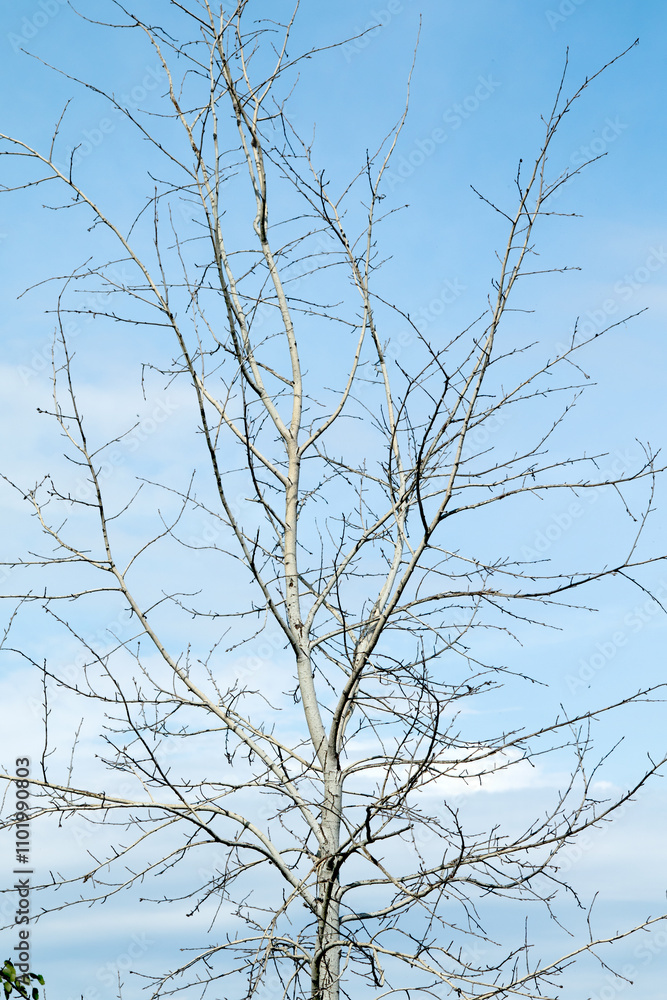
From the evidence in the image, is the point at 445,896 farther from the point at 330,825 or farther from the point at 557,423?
the point at 557,423

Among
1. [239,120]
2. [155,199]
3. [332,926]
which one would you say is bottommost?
[332,926]

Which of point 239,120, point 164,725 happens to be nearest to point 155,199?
point 239,120

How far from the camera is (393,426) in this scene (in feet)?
16.1

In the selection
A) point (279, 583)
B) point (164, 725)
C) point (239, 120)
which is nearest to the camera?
point (164, 725)

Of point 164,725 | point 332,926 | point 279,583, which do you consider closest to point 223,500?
point 279,583

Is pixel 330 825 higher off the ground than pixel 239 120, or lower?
lower

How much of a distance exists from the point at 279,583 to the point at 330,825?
1.29 metres

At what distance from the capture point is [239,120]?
5.35m

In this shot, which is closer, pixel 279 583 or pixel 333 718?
pixel 333 718

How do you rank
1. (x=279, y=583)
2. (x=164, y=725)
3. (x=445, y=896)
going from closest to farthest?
(x=445, y=896) → (x=164, y=725) → (x=279, y=583)

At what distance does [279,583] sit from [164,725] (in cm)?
94

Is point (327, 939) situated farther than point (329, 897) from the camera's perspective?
Yes

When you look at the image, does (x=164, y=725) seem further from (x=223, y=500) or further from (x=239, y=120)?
(x=239, y=120)

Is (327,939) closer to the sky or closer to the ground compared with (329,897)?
closer to the ground
